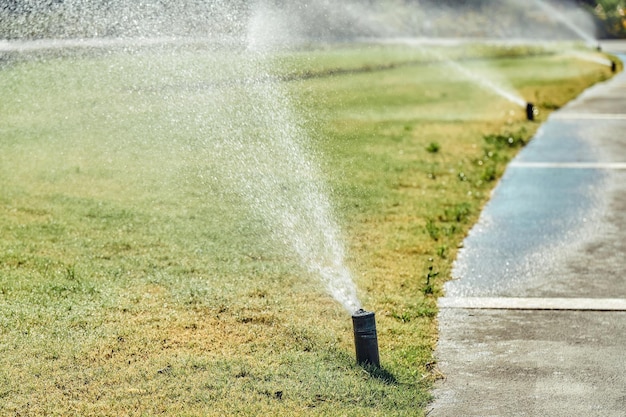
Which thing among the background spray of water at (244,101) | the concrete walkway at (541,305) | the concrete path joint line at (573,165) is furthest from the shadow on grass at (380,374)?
the concrete path joint line at (573,165)

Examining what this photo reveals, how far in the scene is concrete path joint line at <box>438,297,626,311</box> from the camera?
5.20 metres

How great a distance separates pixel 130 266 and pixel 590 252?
331 centimetres

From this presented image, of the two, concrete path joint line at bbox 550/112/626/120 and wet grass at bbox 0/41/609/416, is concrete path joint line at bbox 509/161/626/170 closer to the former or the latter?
wet grass at bbox 0/41/609/416

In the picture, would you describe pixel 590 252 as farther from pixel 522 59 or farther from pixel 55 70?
pixel 522 59

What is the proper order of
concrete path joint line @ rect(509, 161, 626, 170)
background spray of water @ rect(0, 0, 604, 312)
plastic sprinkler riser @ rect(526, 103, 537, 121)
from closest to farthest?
background spray of water @ rect(0, 0, 604, 312) < concrete path joint line @ rect(509, 161, 626, 170) < plastic sprinkler riser @ rect(526, 103, 537, 121)

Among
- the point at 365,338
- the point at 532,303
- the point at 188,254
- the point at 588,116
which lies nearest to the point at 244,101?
the point at 188,254

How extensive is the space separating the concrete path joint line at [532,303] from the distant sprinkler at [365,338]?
121cm

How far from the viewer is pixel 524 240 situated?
270 inches

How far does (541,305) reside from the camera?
5.25 metres

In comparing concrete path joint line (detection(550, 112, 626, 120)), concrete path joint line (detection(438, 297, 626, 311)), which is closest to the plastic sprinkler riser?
concrete path joint line (detection(550, 112, 626, 120))

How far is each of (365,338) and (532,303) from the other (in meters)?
1.60

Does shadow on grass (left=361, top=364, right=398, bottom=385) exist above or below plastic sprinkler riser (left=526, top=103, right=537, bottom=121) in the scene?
above

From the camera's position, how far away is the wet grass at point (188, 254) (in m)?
3.98

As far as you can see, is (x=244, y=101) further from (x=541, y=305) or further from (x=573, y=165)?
(x=541, y=305)
